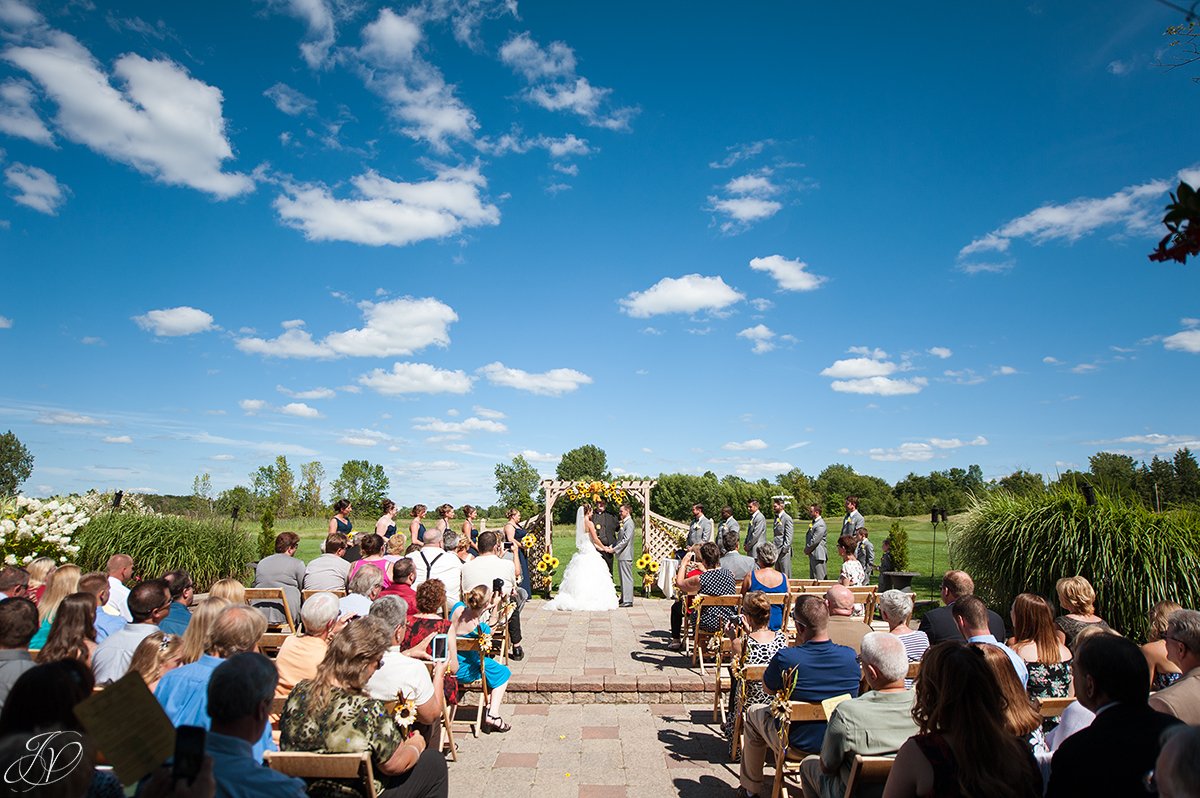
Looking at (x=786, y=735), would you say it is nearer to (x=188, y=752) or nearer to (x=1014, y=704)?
(x=1014, y=704)

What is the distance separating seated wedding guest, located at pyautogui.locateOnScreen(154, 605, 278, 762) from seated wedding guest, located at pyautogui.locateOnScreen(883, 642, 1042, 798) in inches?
107

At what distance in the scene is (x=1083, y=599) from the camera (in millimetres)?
4809

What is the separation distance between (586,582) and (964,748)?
9.89 meters

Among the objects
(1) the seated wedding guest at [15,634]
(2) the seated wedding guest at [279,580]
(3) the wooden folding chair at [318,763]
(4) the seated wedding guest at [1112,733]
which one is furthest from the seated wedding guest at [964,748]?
(2) the seated wedding guest at [279,580]

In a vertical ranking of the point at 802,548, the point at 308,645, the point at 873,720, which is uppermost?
the point at 308,645

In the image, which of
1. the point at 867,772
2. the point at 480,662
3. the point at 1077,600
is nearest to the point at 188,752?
the point at 867,772

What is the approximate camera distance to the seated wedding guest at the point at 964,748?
8.02ft

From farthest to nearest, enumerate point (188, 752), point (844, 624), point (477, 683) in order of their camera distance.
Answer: point (477, 683) → point (844, 624) → point (188, 752)

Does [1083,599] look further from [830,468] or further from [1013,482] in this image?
[830,468]

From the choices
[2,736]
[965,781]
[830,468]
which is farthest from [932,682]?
[830,468]

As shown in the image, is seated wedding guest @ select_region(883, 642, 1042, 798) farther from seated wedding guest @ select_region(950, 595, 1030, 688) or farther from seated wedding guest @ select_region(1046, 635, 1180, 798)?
seated wedding guest @ select_region(950, 595, 1030, 688)

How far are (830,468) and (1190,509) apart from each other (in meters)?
84.0
